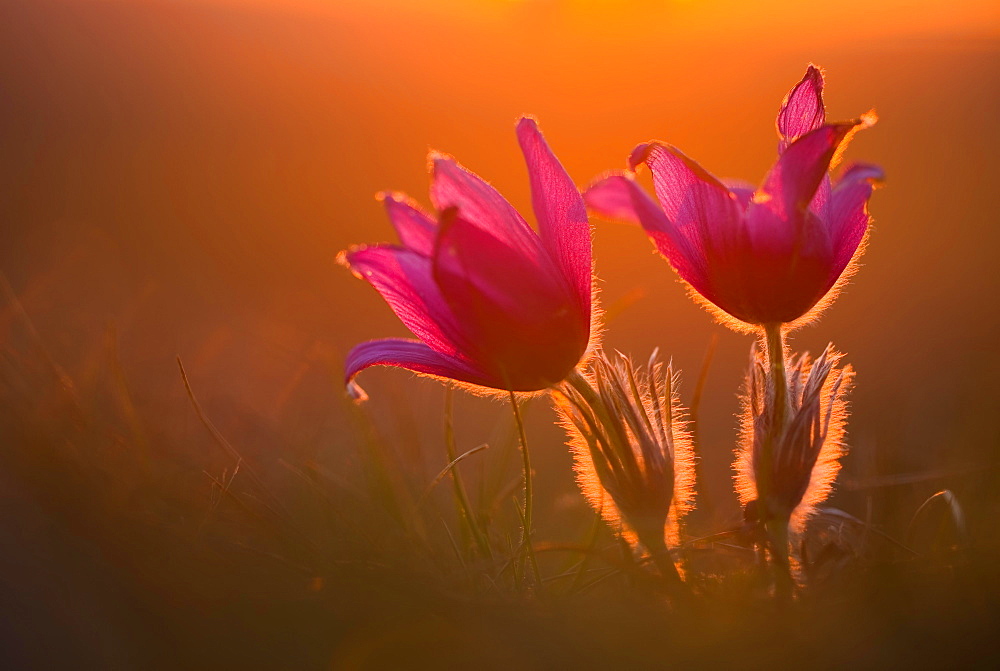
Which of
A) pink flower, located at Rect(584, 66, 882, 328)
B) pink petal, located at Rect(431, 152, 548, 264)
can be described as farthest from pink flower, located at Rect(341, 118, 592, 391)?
pink flower, located at Rect(584, 66, 882, 328)

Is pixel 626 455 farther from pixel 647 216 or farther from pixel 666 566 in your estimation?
A: pixel 647 216

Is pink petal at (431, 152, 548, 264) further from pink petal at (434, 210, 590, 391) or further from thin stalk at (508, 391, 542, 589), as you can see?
thin stalk at (508, 391, 542, 589)

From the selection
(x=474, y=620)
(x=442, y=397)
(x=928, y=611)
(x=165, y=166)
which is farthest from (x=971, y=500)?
(x=165, y=166)

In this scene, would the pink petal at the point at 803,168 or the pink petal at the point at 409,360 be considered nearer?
the pink petal at the point at 803,168

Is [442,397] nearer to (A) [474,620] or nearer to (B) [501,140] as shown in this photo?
(A) [474,620]

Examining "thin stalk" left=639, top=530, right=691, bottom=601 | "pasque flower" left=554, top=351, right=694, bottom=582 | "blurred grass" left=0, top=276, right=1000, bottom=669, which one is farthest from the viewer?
"pasque flower" left=554, top=351, right=694, bottom=582

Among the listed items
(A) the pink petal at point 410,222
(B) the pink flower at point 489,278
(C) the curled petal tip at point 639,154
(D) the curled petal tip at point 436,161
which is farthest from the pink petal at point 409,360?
(C) the curled petal tip at point 639,154

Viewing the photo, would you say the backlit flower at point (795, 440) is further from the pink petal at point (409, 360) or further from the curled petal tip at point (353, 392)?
the curled petal tip at point (353, 392)
